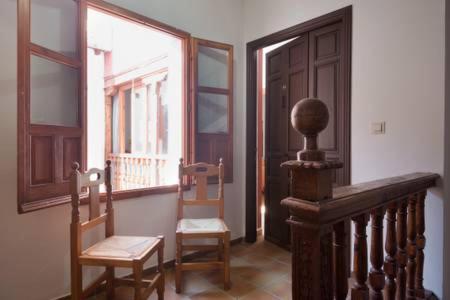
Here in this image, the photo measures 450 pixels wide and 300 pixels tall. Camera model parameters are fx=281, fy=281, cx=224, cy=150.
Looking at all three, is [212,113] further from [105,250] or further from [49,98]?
[105,250]

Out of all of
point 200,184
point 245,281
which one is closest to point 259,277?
point 245,281

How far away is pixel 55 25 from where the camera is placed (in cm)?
184

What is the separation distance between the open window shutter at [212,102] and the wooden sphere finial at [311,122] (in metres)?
1.97

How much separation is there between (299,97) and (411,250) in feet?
5.48

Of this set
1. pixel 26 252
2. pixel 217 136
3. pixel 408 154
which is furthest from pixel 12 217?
pixel 408 154

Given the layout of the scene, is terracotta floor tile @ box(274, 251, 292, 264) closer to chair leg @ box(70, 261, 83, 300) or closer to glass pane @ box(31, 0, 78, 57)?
chair leg @ box(70, 261, 83, 300)

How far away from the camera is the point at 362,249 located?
0.95m

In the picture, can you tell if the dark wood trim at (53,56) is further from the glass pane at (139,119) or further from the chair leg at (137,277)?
the glass pane at (139,119)

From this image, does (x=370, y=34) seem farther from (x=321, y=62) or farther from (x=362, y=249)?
(x=362, y=249)

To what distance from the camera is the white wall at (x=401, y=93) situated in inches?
68.3

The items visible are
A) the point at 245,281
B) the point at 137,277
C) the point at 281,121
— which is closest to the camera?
the point at 137,277

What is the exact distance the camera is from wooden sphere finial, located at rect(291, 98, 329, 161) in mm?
747

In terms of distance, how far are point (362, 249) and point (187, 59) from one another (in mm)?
2225

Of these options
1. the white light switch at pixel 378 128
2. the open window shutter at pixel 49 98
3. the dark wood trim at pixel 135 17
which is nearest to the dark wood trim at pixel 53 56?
the open window shutter at pixel 49 98
